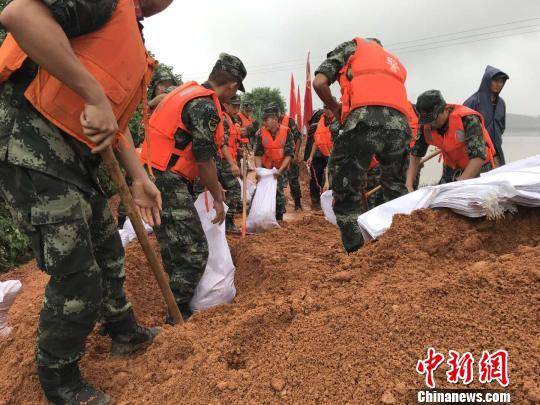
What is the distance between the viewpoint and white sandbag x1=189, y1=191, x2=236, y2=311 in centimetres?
290

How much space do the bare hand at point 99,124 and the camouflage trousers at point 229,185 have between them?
4303 millimetres

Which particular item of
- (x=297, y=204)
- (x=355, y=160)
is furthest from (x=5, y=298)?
(x=297, y=204)

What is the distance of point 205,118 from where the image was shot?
2555 millimetres

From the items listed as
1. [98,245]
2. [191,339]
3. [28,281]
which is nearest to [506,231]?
[191,339]

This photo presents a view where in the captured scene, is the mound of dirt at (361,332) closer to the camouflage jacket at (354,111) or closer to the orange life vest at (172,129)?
the camouflage jacket at (354,111)

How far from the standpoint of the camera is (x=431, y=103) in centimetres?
412

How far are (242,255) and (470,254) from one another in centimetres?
228

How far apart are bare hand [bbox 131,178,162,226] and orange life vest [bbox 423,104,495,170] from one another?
3.38 m

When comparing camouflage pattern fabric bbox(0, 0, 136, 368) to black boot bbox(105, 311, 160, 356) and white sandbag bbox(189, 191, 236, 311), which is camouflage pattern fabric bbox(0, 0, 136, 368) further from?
white sandbag bbox(189, 191, 236, 311)

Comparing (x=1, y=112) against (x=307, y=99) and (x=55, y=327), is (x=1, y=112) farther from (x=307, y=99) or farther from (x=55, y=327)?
(x=307, y=99)

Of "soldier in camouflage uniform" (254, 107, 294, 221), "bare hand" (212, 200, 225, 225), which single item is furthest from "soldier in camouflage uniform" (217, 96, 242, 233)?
"bare hand" (212, 200, 225, 225)

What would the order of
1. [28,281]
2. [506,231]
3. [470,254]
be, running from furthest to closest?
[28,281] → [506,231] → [470,254]

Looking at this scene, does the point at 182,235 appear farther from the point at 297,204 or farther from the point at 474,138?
the point at 297,204

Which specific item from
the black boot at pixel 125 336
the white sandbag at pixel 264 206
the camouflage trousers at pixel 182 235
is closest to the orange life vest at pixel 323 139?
the white sandbag at pixel 264 206
